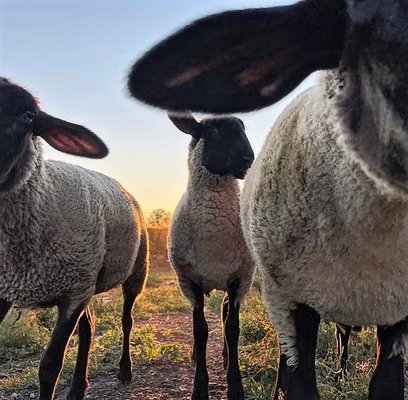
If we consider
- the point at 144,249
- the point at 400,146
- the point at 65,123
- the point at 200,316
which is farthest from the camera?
the point at 144,249

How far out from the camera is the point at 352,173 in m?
2.37

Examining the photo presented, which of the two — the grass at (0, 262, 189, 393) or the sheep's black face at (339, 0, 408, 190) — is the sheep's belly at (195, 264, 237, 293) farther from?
the sheep's black face at (339, 0, 408, 190)

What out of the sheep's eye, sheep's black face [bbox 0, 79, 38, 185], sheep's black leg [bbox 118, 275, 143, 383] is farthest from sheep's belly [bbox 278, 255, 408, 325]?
sheep's black leg [bbox 118, 275, 143, 383]

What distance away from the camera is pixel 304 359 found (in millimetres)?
2898

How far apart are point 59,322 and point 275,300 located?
6.65ft

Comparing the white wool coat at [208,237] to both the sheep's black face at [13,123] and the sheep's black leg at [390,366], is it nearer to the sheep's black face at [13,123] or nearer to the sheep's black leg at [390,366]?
the sheep's black face at [13,123]

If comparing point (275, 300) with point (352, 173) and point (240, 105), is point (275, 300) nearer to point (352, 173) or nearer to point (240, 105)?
point (352, 173)

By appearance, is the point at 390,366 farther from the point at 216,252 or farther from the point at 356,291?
the point at 216,252

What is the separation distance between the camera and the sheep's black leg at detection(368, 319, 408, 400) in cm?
281

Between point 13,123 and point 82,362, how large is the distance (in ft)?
6.77

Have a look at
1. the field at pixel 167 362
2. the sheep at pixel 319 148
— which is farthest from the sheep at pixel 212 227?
the sheep at pixel 319 148

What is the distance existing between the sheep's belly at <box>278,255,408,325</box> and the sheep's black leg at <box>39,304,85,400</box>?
6.91ft

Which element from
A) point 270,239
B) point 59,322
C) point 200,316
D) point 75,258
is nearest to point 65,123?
point 75,258

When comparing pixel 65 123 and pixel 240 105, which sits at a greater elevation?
pixel 65 123
